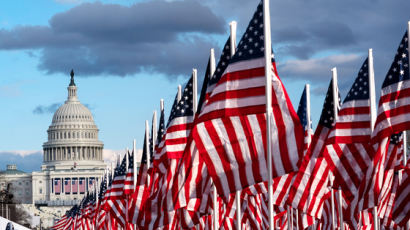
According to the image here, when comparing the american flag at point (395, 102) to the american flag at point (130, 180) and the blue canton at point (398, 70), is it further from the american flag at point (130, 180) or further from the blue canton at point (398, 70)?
the american flag at point (130, 180)

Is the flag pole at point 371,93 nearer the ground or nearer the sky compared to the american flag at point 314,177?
nearer the sky

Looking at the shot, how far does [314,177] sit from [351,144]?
1920 mm

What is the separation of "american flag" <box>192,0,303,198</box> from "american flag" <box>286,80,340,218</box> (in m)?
7.48

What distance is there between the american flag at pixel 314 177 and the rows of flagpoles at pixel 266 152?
28 mm

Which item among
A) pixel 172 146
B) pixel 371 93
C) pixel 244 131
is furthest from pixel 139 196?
pixel 244 131

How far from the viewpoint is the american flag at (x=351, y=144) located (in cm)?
2641

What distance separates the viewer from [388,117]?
23.7 metres

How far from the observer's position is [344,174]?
2664 cm

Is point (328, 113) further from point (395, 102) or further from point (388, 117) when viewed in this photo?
point (388, 117)

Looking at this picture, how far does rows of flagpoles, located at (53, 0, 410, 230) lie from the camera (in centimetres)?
2030

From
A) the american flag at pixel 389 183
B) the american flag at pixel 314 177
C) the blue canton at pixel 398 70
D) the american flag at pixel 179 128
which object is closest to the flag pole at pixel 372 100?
the american flag at pixel 389 183

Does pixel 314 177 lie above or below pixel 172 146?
below

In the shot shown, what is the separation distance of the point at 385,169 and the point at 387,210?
465 cm

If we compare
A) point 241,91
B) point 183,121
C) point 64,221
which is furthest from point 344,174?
point 64,221
